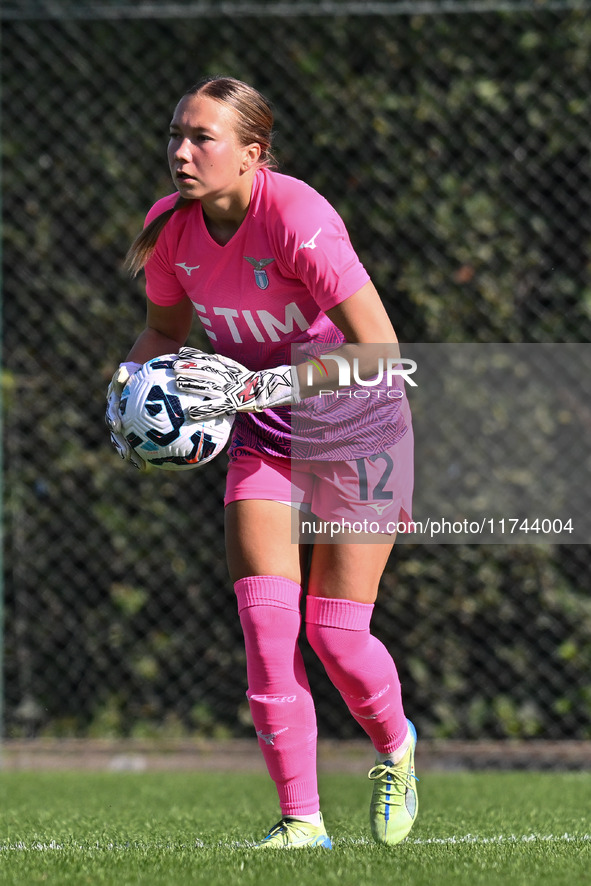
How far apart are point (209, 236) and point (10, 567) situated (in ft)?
7.75

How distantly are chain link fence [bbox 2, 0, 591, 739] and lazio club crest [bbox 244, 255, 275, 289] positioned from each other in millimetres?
1843

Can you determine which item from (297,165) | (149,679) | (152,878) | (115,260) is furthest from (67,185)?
(152,878)

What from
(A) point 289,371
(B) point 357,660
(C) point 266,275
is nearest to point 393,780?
(B) point 357,660

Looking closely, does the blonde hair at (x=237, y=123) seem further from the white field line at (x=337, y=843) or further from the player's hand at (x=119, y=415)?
the white field line at (x=337, y=843)

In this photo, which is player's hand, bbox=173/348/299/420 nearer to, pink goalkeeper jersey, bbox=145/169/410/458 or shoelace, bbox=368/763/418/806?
pink goalkeeper jersey, bbox=145/169/410/458

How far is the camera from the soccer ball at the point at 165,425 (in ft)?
8.37

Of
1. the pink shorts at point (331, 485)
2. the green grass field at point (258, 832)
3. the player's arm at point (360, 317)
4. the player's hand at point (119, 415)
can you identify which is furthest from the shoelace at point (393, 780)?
the player's arm at point (360, 317)

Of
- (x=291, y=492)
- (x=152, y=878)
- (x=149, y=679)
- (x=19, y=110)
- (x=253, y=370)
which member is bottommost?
(x=149, y=679)

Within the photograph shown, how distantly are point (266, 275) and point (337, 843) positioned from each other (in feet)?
4.48

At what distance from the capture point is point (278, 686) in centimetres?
266

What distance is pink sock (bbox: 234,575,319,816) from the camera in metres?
2.65

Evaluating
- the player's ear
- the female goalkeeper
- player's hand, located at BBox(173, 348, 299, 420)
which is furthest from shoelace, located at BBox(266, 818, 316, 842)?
the player's ear

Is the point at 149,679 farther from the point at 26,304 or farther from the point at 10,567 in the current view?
the point at 26,304

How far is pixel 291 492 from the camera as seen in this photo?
2729 mm
